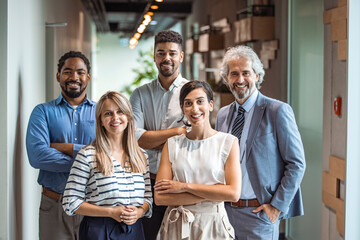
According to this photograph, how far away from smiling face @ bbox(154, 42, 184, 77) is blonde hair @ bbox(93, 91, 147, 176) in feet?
1.67

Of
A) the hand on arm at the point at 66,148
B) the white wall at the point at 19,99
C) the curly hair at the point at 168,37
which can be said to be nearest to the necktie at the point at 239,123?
the curly hair at the point at 168,37

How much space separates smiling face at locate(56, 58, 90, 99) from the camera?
272 centimetres

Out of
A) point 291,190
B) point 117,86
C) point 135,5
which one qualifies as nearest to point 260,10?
point 291,190

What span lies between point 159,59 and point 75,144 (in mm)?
690

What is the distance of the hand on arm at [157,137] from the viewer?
8.32 ft

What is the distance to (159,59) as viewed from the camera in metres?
2.68

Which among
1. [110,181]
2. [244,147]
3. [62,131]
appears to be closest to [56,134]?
[62,131]

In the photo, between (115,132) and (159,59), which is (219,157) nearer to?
(115,132)

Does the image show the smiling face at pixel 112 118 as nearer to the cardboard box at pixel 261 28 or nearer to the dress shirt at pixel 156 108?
the dress shirt at pixel 156 108

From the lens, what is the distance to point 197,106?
2172 millimetres

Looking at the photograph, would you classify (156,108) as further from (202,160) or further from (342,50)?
(342,50)

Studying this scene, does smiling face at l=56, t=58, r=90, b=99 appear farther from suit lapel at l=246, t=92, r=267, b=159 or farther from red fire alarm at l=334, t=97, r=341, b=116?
red fire alarm at l=334, t=97, r=341, b=116

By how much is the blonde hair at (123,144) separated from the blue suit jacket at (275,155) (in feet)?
2.02

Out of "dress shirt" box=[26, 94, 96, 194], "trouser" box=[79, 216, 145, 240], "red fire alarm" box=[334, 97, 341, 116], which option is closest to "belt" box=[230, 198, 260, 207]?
"trouser" box=[79, 216, 145, 240]
